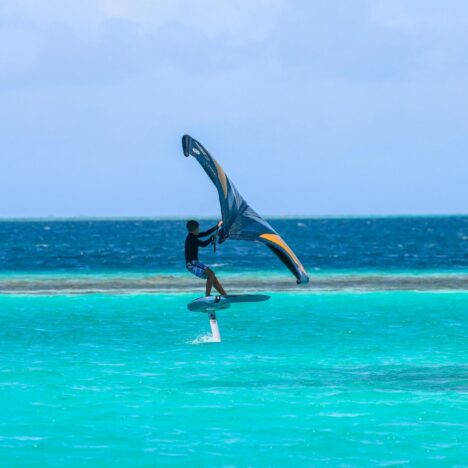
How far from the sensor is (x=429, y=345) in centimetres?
2523

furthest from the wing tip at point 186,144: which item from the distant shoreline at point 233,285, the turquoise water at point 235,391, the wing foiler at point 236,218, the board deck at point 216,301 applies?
the distant shoreline at point 233,285

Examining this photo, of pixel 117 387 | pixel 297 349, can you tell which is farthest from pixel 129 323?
pixel 117 387

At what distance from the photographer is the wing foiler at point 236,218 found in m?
20.2

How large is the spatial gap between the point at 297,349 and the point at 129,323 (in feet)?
26.5

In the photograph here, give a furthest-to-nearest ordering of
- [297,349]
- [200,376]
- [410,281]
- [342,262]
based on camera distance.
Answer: [342,262] → [410,281] → [297,349] → [200,376]

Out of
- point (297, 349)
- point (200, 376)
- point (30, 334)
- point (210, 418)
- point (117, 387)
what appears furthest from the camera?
point (30, 334)

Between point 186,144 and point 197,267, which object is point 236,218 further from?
point 197,267

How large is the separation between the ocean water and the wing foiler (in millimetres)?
2498

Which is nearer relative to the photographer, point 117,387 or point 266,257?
point 117,387

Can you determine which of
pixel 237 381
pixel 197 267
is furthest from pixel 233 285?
pixel 237 381

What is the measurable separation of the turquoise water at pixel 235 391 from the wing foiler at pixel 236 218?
8.19ft

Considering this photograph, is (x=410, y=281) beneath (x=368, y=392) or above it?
above

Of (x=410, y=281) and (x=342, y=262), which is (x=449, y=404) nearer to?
(x=410, y=281)

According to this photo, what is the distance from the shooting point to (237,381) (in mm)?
19484
